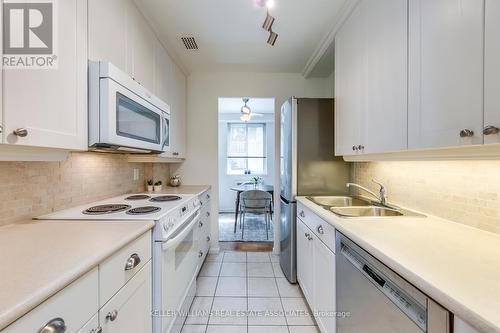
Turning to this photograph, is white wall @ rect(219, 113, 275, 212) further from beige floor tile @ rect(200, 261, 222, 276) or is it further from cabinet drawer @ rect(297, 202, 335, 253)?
cabinet drawer @ rect(297, 202, 335, 253)

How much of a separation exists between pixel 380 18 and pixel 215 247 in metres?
2.93

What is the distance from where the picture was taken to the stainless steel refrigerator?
2.28 m

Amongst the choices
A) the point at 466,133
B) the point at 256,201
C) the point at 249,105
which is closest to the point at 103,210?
the point at 466,133

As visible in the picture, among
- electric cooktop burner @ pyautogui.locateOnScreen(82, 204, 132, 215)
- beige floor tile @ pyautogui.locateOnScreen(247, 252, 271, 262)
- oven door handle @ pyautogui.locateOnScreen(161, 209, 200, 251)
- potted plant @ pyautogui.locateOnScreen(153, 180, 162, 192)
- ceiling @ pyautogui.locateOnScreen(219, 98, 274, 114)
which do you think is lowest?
beige floor tile @ pyautogui.locateOnScreen(247, 252, 271, 262)

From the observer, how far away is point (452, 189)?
128 cm

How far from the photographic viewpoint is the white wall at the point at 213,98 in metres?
3.14

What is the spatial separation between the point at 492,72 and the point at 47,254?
164cm

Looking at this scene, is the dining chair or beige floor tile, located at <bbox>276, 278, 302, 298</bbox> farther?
the dining chair

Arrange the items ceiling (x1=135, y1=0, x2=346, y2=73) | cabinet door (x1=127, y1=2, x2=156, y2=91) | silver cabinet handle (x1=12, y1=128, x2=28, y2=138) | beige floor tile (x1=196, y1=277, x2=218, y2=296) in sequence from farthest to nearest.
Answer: beige floor tile (x1=196, y1=277, x2=218, y2=296)
ceiling (x1=135, y1=0, x2=346, y2=73)
cabinet door (x1=127, y1=2, x2=156, y2=91)
silver cabinet handle (x1=12, y1=128, x2=28, y2=138)

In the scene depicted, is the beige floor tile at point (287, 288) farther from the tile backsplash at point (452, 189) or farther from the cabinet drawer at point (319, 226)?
the tile backsplash at point (452, 189)

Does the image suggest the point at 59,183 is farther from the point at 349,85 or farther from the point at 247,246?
the point at 247,246

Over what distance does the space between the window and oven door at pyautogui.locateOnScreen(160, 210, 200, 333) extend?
378 centimetres

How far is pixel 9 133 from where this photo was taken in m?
0.83

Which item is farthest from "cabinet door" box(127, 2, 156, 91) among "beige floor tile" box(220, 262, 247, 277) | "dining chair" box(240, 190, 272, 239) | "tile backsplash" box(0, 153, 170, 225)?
"dining chair" box(240, 190, 272, 239)
